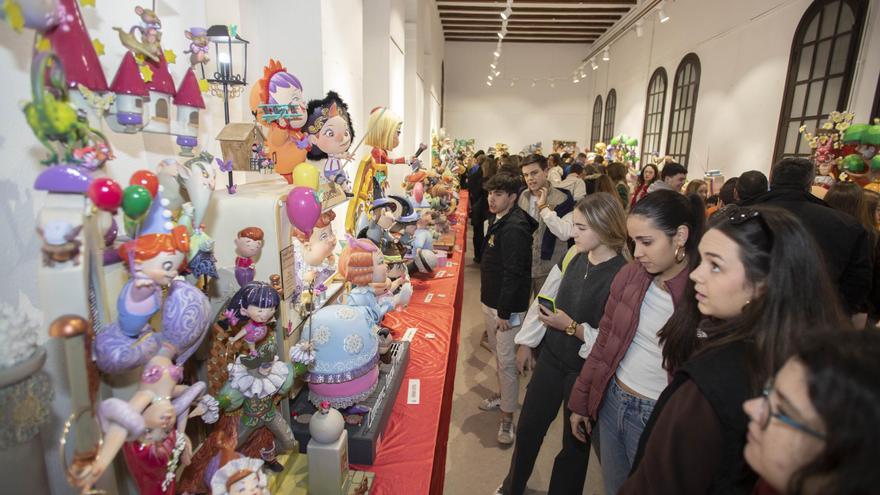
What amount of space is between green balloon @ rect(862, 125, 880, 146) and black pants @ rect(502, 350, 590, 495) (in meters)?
3.30

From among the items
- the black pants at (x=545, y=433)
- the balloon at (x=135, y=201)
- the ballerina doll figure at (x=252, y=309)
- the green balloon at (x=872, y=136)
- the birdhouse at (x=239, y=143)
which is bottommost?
the black pants at (x=545, y=433)

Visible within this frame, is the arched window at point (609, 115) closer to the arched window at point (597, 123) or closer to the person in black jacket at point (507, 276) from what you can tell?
the arched window at point (597, 123)

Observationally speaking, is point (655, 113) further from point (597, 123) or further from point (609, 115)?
point (597, 123)

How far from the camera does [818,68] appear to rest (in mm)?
4930

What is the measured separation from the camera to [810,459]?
66 centimetres

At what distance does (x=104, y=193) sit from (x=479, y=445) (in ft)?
8.92

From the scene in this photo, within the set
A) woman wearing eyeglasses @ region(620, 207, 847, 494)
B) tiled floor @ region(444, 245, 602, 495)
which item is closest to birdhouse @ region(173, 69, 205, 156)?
woman wearing eyeglasses @ region(620, 207, 847, 494)

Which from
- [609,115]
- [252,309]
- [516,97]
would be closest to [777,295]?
[252,309]

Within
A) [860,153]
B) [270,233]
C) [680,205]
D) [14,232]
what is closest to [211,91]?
[270,233]

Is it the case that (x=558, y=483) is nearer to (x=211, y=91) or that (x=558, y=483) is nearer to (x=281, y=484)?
(x=281, y=484)

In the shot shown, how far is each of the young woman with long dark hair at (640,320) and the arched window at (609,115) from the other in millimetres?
12492

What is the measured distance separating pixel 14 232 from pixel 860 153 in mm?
5091

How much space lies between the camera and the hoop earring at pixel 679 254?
160cm

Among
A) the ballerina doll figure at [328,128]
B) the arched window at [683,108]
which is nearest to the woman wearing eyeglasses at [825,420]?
the ballerina doll figure at [328,128]
